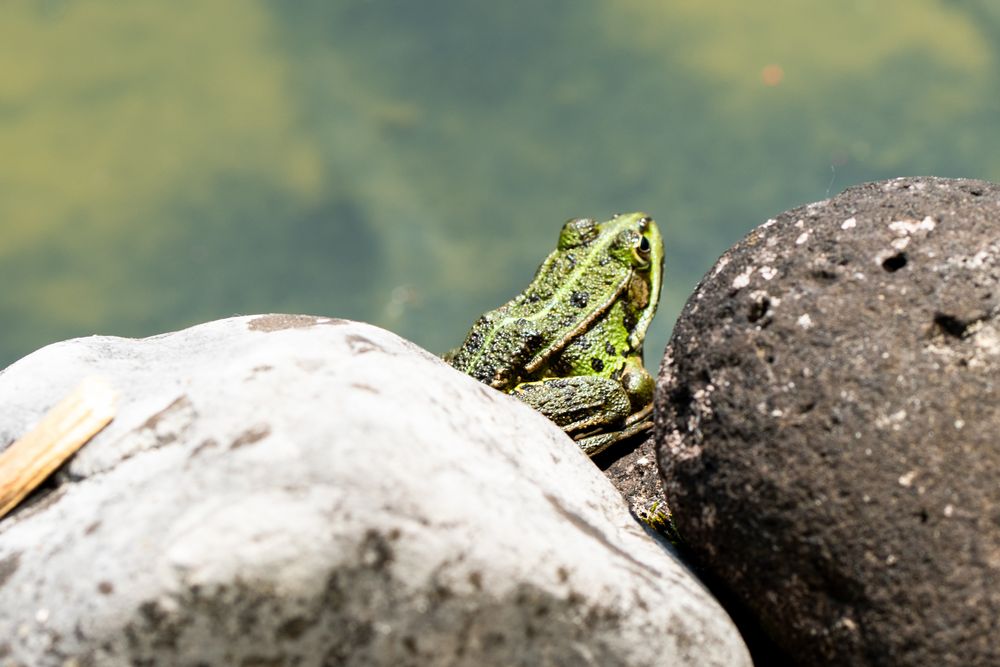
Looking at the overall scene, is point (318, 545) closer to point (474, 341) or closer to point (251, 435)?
point (251, 435)

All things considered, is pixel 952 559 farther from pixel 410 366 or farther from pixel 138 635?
pixel 138 635

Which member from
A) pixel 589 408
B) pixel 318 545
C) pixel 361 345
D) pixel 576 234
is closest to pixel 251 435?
pixel 318 545

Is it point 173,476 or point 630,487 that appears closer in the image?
point 173,476

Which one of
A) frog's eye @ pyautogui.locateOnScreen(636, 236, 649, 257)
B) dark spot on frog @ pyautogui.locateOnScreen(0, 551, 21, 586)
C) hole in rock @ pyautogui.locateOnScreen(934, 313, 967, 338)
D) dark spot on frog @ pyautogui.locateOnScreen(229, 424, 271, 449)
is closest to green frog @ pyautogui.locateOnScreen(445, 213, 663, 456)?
frog's eye @ pyautogui.locateOnScreen(636, 236, 649, 257)

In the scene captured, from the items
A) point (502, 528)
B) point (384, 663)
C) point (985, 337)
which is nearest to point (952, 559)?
point (985, 337)

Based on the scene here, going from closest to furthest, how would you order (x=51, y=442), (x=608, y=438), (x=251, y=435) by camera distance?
(x=251, y=435) → (x=51, y=442) → (x=608, y=438)

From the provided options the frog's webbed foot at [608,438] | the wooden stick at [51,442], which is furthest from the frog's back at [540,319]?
the wooden stick at [51,442]

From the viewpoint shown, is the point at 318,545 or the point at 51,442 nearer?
the point at 318,545
